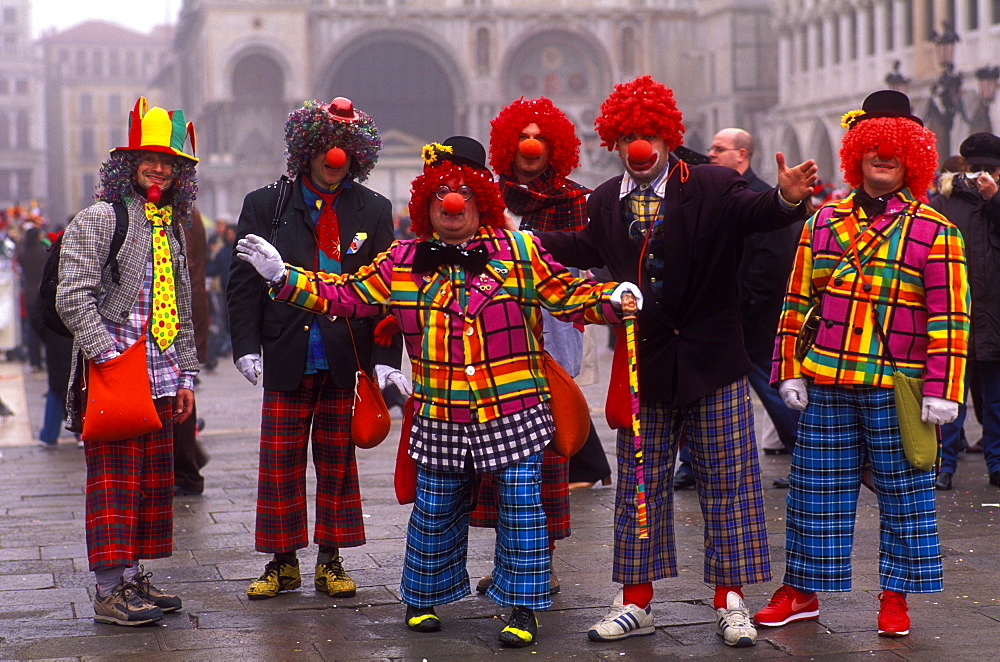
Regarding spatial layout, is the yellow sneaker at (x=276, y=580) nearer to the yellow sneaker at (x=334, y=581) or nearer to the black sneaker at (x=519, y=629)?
the yellow sneaker at (x=334, y=581)

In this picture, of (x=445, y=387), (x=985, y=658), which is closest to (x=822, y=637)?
(x=985, y=658)

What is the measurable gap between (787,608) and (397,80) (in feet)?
192

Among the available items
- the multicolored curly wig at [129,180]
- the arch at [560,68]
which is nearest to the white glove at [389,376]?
the multicolored curly wig at [129,180]

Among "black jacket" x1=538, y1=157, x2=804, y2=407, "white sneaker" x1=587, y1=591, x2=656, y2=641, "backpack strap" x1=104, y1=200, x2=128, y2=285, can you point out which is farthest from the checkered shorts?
"backpack strap" x1=104, y1=200, x2=128, y2=285

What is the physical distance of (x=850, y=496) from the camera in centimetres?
472

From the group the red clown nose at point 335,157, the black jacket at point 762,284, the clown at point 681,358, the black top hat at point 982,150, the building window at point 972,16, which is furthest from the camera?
the building window at point 972,16

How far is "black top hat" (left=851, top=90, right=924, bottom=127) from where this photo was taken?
4.74 meters

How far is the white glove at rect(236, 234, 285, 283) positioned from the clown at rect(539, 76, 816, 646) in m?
1.16

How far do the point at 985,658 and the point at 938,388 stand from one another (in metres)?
0.85

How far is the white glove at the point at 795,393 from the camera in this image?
4.66 meters

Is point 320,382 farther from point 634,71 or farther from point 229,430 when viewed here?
point 634,71

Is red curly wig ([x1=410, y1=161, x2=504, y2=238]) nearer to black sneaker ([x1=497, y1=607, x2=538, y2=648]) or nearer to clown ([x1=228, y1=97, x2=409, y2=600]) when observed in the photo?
clown ([x1=228, y1=97, x2=409, y2=600])

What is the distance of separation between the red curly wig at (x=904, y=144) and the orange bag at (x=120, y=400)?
253cm

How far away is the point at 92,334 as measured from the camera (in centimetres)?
487
